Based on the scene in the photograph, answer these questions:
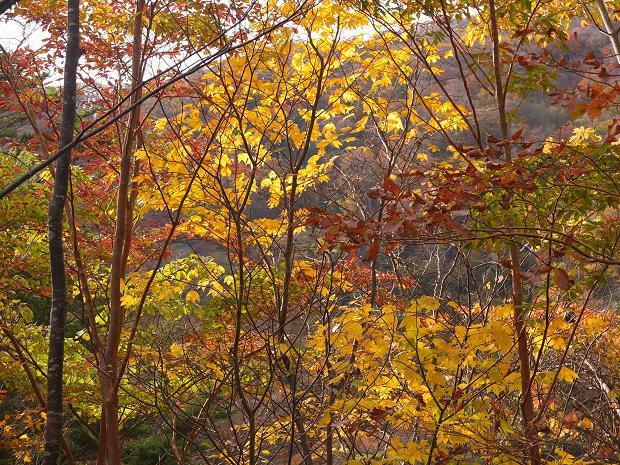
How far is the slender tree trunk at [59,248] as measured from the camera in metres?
1.40

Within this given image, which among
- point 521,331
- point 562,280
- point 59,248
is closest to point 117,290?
point 59,248

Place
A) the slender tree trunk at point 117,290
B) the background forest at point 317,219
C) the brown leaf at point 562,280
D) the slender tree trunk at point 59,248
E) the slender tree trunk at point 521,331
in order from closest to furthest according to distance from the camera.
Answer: the slender tree trunk at point 59,248 < the brown leaf at point 562,280 < the background forest at point 317,219 < the slender tree trunk at point 521,331 < the slender tree trunk at point 117,290

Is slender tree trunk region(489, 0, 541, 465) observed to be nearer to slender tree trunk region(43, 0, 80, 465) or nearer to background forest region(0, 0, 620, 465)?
background forest region(0, 0, 620, 465)

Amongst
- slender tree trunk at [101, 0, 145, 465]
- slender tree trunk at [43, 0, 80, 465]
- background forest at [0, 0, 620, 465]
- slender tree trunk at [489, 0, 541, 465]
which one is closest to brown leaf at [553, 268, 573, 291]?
background forest at [0, 0, 620, 465]

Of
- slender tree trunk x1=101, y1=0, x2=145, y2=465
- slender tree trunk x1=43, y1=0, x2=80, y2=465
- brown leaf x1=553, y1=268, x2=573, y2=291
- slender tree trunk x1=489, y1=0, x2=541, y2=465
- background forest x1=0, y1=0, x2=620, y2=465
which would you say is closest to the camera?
slender tree trunk x1=43, y1=0, x2=80, y2=465

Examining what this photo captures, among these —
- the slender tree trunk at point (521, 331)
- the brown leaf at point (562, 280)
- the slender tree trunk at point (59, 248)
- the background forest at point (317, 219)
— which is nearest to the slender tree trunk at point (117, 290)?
the background forest at point (317, 219)

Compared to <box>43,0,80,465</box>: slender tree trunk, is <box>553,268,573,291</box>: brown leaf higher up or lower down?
lower down

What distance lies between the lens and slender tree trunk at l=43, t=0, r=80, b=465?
1.40 meters

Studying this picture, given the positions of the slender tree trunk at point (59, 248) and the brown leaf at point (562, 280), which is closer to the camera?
the slender tree trunk at point (59, 248)

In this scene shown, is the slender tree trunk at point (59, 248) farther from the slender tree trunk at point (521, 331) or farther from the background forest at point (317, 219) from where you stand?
the slender tree trunk at point (521, 331)

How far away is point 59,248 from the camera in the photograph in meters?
1.44

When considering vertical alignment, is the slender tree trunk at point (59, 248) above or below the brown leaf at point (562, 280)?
above

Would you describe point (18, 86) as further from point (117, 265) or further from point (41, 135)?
point (117, 265)

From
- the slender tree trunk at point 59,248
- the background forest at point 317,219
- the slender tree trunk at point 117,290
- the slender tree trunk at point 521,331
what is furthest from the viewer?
the slender tree trunk at point 117,290
